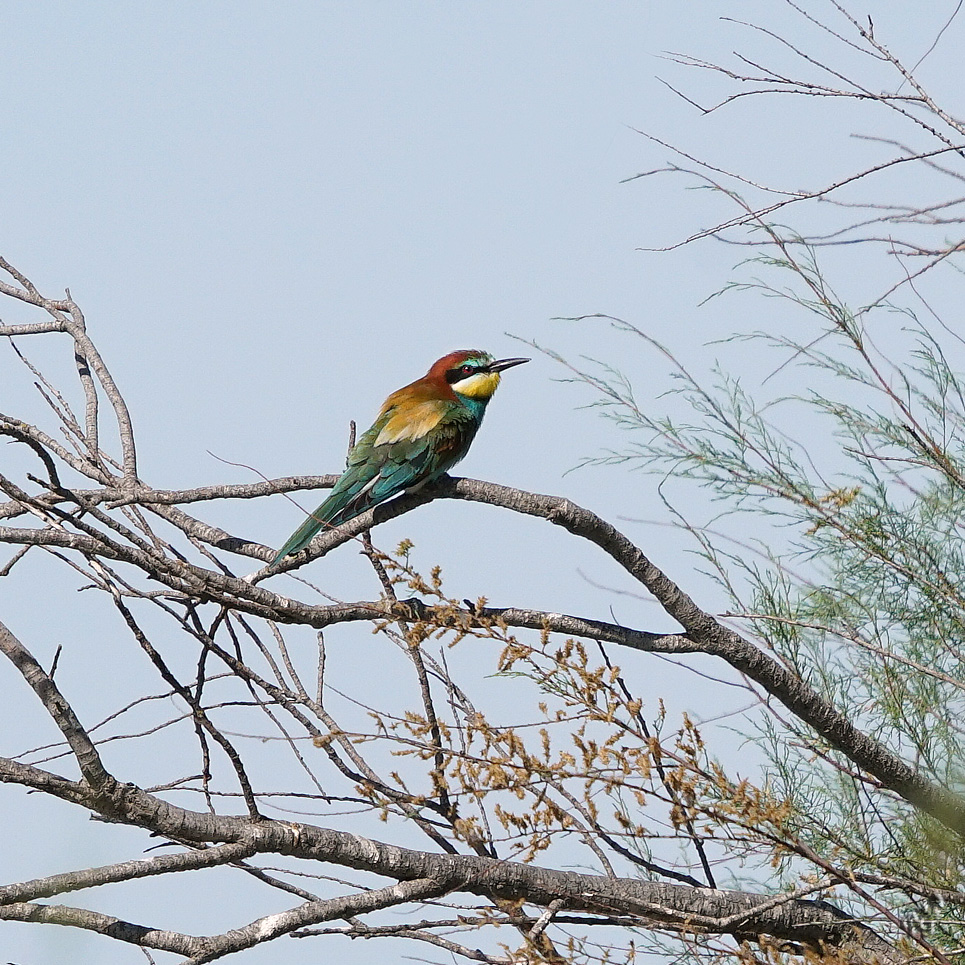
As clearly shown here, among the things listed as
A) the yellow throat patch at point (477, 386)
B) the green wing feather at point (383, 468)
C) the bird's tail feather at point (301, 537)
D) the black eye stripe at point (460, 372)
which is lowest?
the bird's tail feather at point (301, 537)

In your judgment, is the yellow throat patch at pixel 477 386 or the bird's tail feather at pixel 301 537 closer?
the bird's tail feather at pixel 301 537

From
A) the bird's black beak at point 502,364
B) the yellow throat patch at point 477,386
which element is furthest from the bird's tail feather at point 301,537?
the bird's black beak at point 502,364

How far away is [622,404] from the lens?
324cm

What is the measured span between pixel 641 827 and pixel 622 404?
122 cm

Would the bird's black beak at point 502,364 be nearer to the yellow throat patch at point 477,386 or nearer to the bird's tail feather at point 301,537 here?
the yellow throat patch at point 477,386

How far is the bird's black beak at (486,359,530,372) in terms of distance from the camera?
451 centimetres

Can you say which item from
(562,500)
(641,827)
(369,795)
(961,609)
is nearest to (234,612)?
(369,795)

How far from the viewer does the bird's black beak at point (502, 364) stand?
4512mm

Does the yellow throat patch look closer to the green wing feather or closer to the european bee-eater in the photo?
the european bee-eater

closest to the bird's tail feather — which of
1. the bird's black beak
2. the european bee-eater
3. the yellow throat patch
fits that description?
the european bee-eater

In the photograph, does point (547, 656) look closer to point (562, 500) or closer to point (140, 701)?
point (562, 500)

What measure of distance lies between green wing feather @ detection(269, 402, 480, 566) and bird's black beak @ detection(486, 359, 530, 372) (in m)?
0.58

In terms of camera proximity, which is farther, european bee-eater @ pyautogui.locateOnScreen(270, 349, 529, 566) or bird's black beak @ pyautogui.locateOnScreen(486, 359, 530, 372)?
bird's black beak @ pyautogui.locateOnScreen(486, 359, 530, 372)

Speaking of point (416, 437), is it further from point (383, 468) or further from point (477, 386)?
point (477, 386)
